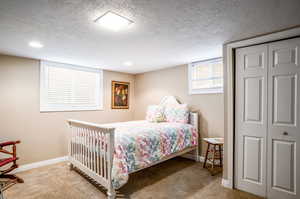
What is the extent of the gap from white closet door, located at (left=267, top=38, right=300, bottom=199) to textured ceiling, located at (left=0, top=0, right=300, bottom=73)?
0.37m

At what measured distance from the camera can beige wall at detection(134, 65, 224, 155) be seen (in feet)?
10.9

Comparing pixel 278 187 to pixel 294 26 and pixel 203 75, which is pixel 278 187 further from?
pixel 203 75

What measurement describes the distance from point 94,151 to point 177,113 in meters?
1.97

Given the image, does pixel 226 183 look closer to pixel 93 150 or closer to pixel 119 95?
pixel 93 150

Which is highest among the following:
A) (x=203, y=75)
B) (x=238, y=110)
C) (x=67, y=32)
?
(x=67, y=32)

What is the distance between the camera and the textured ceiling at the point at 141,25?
4.77ft

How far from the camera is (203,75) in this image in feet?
11.7

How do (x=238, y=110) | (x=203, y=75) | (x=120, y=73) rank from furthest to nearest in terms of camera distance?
(x=120, y=73) → (x=203, y=75) → (x=238, y=110)

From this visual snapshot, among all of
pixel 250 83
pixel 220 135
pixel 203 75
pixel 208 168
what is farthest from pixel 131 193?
pixel 203 75

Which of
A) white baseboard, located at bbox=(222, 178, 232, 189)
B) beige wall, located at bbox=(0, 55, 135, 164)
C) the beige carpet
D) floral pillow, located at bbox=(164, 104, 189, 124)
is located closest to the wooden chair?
the beige carpet

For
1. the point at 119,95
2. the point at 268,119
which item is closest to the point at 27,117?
the point at 119,95

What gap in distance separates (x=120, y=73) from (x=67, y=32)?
2.70 metres

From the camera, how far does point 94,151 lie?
238 cm

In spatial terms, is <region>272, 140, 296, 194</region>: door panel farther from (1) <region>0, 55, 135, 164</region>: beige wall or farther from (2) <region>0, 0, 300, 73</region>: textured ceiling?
(1) <region>0, 55, 135, 164</region>: beige wall
